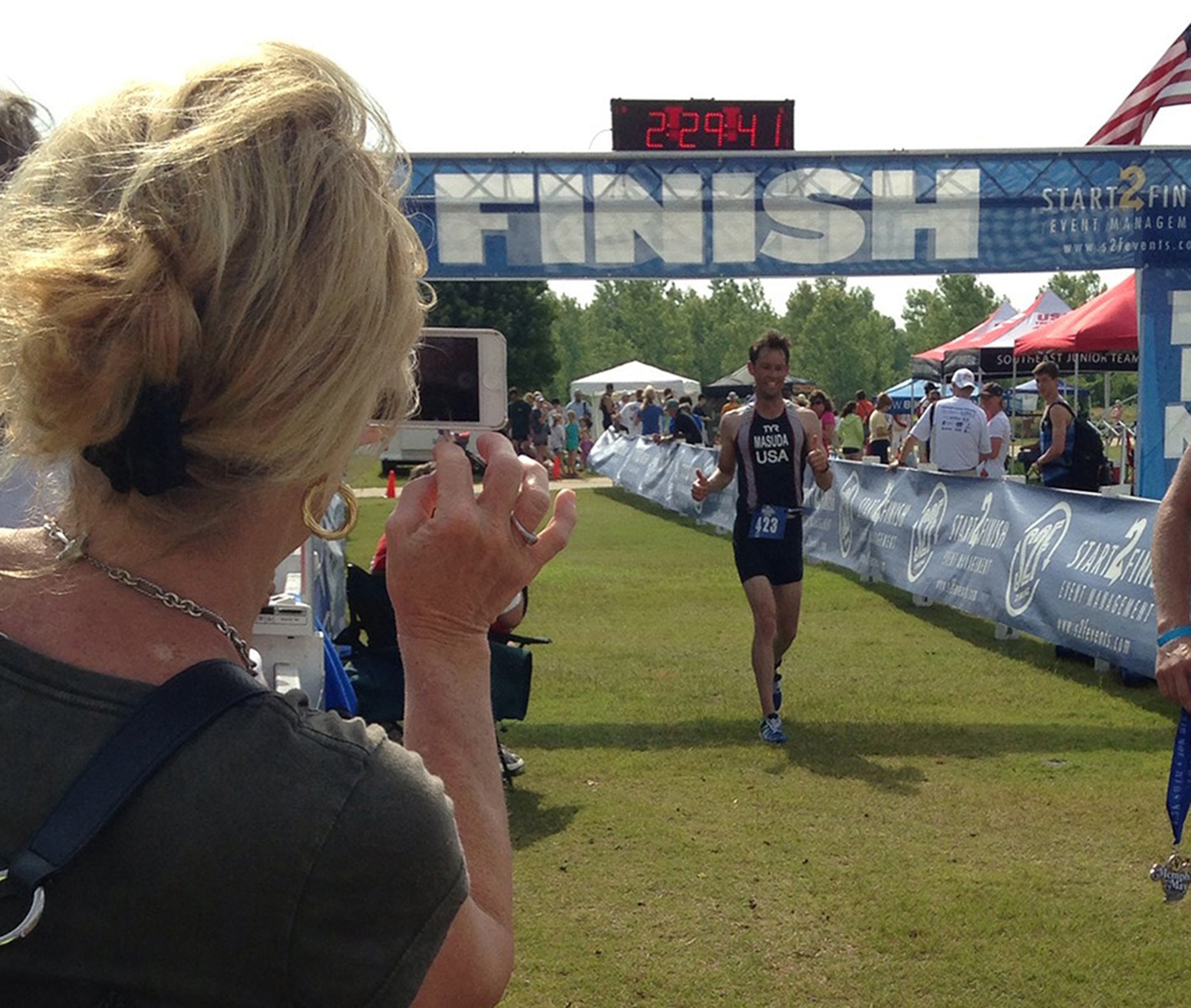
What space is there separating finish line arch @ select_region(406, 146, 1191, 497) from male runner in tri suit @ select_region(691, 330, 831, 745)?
3596 millimetres

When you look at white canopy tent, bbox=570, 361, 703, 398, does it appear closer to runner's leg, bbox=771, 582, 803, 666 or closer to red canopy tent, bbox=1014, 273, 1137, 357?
red canopy tent, bbox=1014, 273, 1137, 357

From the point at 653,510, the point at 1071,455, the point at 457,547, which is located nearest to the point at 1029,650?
the point at 1071,455

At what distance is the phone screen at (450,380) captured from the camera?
2.07 m

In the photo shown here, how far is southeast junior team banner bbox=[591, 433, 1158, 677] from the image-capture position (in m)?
8.58

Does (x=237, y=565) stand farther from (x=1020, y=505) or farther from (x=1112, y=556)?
(x=1020, y=505)

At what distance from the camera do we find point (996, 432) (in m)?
15.4

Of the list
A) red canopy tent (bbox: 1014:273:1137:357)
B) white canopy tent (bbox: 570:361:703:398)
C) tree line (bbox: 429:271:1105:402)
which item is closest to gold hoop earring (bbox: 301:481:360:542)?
red canopy tent (bbox: 1014:273:1137:357)

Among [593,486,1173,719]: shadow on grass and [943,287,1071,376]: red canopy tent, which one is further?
[943,287,1071,376]: red canopy tent

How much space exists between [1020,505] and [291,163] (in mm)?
9743

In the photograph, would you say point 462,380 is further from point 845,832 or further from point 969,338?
point 969,338

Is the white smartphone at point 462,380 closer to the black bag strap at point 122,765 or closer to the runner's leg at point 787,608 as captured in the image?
the black bag strap at point 122,765

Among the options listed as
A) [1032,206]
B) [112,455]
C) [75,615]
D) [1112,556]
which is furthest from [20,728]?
[1032,206]

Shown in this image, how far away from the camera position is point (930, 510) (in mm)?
12242

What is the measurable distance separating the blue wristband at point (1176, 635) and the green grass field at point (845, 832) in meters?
1.35
